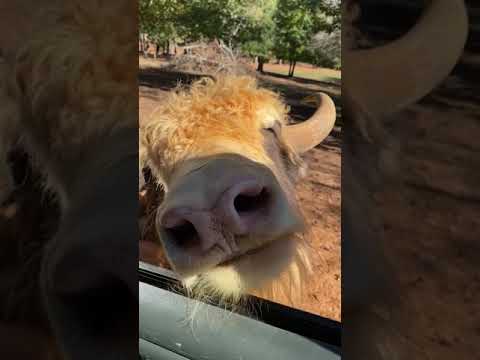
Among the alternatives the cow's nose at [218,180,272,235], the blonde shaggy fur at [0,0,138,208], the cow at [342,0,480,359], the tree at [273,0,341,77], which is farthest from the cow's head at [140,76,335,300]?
the cow at [342,0,480,359]

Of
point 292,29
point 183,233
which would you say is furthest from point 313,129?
point 183,233

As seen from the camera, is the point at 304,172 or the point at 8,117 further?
the point at 304,172

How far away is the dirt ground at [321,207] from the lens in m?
1.53

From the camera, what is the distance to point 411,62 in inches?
32.9

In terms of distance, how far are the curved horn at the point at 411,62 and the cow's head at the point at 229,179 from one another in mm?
511

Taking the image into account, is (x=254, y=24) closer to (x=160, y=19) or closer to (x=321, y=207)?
(x=160, y=19)

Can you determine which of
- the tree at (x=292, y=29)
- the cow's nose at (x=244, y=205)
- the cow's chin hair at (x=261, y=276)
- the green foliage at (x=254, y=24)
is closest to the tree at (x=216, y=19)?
the green foliage at (x=254, y=24)

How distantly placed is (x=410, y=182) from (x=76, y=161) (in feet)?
3.15

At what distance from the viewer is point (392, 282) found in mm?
896

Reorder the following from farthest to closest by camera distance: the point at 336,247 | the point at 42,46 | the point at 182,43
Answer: the point at 182,43 → the point at 336,247 → the point at 42,46

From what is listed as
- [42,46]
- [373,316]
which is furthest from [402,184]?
[42,46]

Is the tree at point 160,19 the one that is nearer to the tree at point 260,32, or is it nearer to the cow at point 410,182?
the tree at point 260,32

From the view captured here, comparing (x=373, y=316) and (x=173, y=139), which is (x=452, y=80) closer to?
(x=373, y=316)

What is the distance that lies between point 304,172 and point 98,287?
0.77 m
